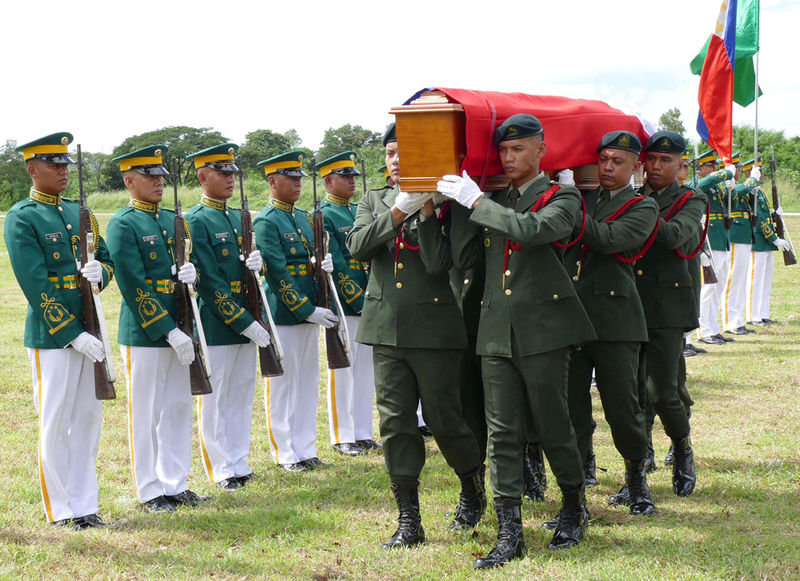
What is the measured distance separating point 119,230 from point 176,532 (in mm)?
1851

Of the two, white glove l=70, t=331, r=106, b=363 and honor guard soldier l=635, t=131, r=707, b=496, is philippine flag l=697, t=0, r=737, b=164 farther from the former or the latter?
white glove l=70, t=331, r=106, b=363

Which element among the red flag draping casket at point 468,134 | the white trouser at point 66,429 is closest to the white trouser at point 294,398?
the white trouser at point 66,429

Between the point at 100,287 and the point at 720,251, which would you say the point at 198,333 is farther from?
the point at 720,251

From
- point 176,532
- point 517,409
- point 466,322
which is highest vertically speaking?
point 466,322

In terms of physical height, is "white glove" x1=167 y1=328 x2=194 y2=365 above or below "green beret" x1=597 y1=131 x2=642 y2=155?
below

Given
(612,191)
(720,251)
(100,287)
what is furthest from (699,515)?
(720,251)

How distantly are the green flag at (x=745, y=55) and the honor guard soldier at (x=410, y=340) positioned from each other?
17.2 feet

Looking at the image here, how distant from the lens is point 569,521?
498 centimetres

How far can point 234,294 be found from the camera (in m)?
6.35

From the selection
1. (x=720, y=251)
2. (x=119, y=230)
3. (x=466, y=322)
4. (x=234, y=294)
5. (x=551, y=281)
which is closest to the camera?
(x=551, y=281)

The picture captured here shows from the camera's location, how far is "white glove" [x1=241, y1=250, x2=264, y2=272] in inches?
247

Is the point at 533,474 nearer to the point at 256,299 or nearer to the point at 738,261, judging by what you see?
the point at 256,299

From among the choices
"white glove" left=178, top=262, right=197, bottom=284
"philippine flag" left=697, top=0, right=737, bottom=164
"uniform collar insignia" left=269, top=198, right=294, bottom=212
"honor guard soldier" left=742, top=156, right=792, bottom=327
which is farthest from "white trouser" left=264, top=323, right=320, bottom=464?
"honor guard soldier" left=742, top=156, right=792, bottom=327

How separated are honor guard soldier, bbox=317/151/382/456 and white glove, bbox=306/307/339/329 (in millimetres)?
595
